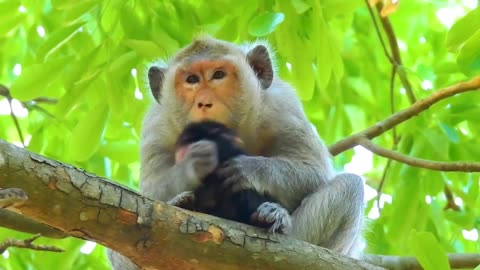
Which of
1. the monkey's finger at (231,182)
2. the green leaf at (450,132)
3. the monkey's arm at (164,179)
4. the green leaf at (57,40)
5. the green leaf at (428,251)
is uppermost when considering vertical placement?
the green leaf at (57,40)

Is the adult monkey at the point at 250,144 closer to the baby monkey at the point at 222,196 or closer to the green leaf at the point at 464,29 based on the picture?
the baby monkey at the point at 222,196

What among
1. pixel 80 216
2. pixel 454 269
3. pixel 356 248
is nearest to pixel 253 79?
pixel 356 248

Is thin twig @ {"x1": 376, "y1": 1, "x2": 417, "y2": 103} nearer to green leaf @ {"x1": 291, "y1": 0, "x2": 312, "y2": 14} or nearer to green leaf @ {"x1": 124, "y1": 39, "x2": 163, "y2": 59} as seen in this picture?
green leaf @ {"x1": 291, "y1": 0, "x2": 312, "y2": 14}

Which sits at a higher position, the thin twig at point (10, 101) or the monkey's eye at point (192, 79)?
the thin twig at point (10, 101)

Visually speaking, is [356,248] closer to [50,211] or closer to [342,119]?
[342,119]

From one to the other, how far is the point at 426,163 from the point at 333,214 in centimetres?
93

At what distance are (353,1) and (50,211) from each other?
10.5 feet

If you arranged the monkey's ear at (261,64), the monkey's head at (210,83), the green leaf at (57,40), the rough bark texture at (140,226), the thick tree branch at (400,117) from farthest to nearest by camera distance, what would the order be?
1. the monkey's ear at (261,64)
2. the thick tree branch at (400,117)
3. the green leaf at (57,40)
4. the monkey's head at (210,83)
5. the rough bark texture at (140,226)

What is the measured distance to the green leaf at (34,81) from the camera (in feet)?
19.5

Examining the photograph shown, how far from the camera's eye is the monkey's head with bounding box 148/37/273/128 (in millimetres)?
5863

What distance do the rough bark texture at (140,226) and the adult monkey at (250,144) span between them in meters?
0.88

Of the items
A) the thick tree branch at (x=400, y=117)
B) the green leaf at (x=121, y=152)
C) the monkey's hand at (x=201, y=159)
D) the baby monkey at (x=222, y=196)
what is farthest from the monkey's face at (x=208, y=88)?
the thick tree branch at (x=400, y=117)

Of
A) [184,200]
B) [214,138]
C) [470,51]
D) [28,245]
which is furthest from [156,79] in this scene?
[470,51]

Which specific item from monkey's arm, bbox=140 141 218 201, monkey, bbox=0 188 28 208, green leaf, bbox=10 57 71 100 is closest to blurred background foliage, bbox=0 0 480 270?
green leaf, bbox=10 57 71 100
